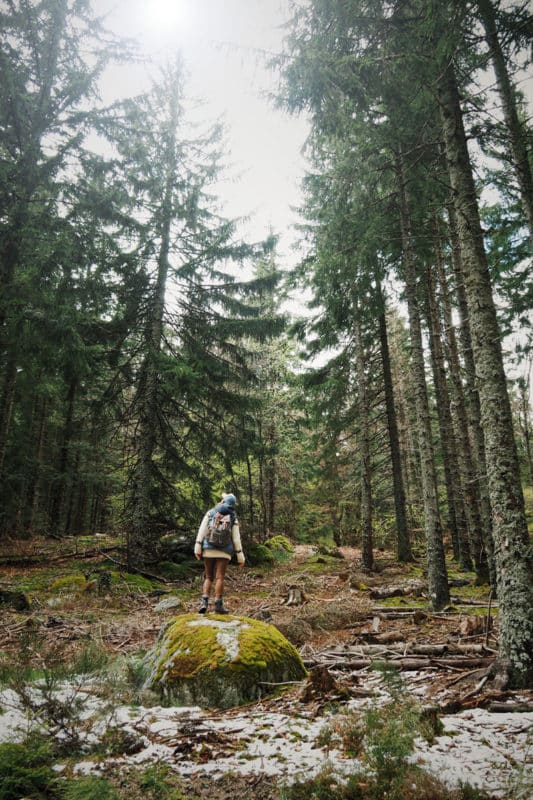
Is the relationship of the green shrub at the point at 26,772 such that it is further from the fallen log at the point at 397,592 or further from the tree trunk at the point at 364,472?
the tree trunk at the point at 364,472

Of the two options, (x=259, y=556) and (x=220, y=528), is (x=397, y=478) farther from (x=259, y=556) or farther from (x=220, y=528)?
(x=220, y=528)

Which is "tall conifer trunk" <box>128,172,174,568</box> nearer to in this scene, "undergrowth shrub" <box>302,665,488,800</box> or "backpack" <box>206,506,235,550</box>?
"backpack" <box>206,506,235,550</box>

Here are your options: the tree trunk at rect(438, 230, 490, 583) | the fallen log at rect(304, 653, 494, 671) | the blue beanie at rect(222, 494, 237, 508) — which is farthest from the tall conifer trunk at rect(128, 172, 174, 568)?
the tree trunk at rect(438, 230, 490, 583)

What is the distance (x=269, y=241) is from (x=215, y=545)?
36.5ft

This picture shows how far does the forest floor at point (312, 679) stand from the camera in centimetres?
272

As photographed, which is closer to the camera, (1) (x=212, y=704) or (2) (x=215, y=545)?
(1) (x=212, y=704)

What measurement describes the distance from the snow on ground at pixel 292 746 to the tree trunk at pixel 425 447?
4518 mm

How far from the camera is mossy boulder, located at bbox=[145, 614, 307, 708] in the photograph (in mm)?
4173

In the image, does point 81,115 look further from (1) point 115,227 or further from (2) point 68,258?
(2) point 68,258

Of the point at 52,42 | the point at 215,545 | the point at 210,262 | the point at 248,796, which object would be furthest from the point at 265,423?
the point at 248,796

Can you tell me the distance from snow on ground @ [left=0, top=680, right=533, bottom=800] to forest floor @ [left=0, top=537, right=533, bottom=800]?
11 mm

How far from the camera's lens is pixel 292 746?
121 inches

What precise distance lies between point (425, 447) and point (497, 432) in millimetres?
3517

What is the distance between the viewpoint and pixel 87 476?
Answer: 66.3ft
